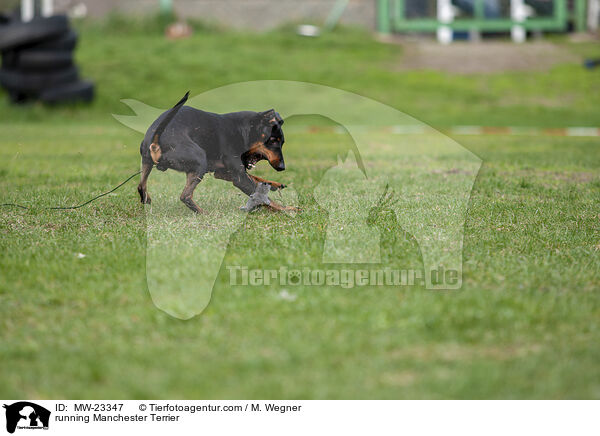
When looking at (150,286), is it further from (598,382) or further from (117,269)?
(598,382)

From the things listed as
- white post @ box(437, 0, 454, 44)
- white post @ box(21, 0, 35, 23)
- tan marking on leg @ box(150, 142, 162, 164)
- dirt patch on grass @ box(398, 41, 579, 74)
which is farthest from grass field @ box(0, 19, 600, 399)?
white post @ box(21, 0, 35, 23)

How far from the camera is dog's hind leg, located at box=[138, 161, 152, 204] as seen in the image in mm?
5770

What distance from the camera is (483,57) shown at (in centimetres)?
2305

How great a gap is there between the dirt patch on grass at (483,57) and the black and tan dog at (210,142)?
17.3 metres

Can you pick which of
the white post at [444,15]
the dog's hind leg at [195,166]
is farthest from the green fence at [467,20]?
the dog's hind leg at [195,166]

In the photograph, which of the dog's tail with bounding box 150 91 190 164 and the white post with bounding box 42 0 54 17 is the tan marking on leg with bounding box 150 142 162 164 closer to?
the dog's tail with bounding box 150 91 190 164

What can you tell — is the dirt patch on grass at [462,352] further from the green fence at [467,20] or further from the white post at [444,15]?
the green fence at [467,20]

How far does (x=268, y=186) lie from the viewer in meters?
5.96

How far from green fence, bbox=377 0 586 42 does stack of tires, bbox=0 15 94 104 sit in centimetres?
1267

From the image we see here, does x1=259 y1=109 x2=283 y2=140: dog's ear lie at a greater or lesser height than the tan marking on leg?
greater

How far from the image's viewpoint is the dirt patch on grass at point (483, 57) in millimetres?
22188
